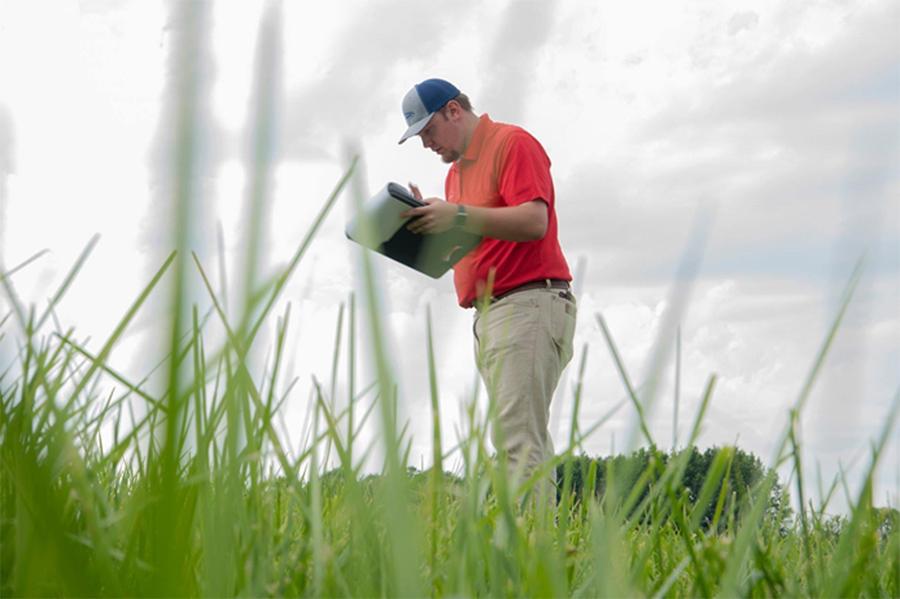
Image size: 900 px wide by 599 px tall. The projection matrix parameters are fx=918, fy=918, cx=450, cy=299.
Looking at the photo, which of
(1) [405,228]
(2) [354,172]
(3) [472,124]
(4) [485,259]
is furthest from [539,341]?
(2) [354,172]

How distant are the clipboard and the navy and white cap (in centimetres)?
93

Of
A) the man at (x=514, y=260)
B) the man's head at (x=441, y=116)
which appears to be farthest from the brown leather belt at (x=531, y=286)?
the man's head at (x=441, y=116)

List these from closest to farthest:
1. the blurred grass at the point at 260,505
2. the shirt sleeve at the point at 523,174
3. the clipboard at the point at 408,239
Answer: the blurred grass at the point at 260,505
the clipboard at the point at 408,239
the shirt sleeve at the point at 523,174

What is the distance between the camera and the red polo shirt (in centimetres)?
421

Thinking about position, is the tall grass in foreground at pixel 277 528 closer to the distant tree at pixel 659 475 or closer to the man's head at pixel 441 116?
the distant tree at pixel 659 475

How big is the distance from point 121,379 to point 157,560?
0.68 m

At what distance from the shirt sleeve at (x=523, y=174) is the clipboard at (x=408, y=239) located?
0.27 meters

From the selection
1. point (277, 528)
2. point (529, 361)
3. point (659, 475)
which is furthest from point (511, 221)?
point (277, 528)

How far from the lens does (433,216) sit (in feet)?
11.6

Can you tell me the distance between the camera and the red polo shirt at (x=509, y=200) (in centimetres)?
421

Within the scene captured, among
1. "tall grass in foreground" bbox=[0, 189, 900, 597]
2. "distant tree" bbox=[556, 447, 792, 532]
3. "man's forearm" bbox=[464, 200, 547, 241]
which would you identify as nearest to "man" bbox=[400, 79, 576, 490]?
"man's forearm" bbox=[464, 200, 547, 241]

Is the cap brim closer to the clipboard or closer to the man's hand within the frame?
the clipboard

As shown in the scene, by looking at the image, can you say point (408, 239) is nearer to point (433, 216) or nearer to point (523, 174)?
point (433, 216)

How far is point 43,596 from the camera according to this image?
0.76 metres
